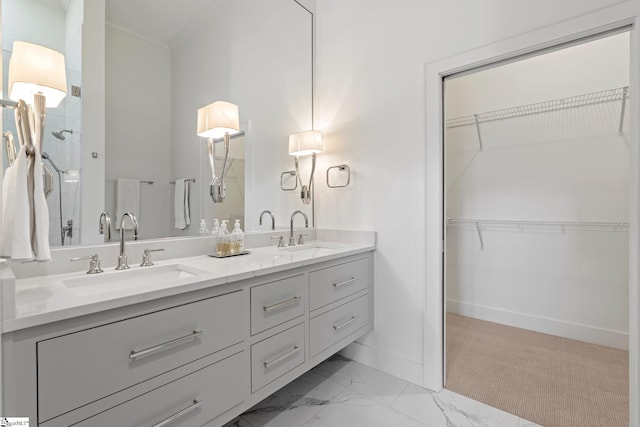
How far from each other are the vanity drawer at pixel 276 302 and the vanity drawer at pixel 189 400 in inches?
5.9

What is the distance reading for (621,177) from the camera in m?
2.34

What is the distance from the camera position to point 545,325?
265cm

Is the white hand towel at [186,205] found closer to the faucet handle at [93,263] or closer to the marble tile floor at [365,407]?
the faucet handle at [93,263]

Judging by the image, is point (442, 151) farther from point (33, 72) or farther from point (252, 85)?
point (33, 72)

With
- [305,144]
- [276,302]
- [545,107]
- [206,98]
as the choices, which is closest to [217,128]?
[206,98]

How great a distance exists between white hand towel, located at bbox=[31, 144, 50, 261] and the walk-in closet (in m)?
2.14

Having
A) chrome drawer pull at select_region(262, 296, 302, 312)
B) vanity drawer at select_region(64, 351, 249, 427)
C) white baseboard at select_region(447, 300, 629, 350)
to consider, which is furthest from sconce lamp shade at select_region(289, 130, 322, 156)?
white baseboard at select_region(447, 300, 629, 350)

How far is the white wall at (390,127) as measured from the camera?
5.98ft

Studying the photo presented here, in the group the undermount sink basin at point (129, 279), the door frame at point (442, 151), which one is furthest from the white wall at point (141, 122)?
the door frame at point (442, 151)

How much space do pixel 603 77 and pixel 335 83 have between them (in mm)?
2132

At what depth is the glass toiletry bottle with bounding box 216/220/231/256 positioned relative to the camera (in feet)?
5.55

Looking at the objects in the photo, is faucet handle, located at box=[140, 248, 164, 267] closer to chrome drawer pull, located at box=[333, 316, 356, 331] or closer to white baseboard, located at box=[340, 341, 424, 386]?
chrome drawer pull, located at box=[333, 316, 356, 331]

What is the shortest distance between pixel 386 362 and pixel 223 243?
1.33 meters

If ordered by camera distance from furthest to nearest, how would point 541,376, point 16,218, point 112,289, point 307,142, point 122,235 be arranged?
point 307,142, point 541,376, point 122,235, point 112,289, point 16,218
